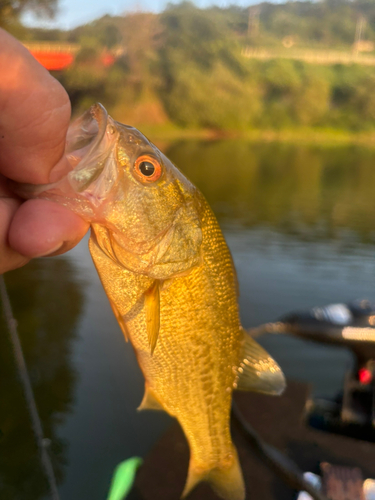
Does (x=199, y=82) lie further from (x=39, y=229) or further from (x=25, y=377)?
(x=39, y=229)

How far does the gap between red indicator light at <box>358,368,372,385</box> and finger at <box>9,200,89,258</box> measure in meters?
3.61

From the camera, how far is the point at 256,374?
1903 millimetres

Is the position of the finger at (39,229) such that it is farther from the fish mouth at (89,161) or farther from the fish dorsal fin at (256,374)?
the fish dorsal fin at (256,374)

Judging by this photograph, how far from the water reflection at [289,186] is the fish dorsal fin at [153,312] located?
37.2ft

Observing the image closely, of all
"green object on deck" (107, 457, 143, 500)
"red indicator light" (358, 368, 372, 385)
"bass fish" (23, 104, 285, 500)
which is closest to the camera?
"bass fish" (23, 104, 285, 500)

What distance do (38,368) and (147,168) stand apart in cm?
519

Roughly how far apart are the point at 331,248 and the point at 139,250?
34.6 ft

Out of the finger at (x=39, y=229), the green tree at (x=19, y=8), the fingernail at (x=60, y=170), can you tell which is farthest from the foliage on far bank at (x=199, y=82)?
the finger at (x=39, y=229)

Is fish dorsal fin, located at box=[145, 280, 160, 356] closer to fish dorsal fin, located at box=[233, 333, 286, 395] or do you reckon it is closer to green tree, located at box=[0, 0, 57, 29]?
fish dorsal fin, located at box=[233, 333, 286, 395]

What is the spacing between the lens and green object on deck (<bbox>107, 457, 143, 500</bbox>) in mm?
3178

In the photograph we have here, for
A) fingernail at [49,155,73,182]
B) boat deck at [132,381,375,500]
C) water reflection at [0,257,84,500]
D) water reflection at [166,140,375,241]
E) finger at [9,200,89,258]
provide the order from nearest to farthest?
finger at [9,200,89,258] < fingernail at [49,155,73,182] < boat deck at [132,381,375,500] < water reflection at [0,257,84,500] < water reflection at [166,140,375,241]

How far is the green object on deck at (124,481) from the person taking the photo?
3.18 meters

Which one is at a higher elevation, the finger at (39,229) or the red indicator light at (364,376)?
the finger at (39,229)

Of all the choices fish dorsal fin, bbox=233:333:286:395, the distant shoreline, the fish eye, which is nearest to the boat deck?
fish dorsal fin, bbox=233:333:286:395
